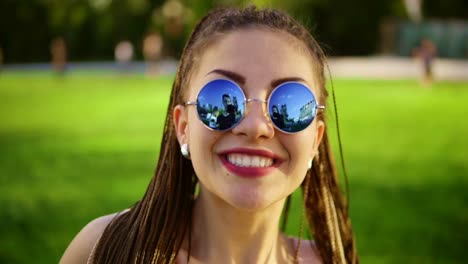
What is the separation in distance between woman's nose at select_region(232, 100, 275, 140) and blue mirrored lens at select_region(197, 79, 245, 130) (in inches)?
0.9

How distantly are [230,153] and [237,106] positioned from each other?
0.17 metres

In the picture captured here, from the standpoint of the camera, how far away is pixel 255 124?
208 cm

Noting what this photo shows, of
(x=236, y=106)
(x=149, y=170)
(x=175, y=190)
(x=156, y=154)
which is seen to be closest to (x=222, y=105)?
(x=236, y=106)

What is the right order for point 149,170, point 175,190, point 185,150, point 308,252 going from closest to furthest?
point 185,150 → point 175,190 → point 308,252 → point 149,170

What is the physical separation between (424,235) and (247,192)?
399cm

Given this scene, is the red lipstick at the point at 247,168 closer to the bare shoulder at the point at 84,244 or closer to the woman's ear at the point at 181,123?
the woman's ear at the point at 181,123

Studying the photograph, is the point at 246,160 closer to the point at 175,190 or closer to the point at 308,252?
the point at 175,190

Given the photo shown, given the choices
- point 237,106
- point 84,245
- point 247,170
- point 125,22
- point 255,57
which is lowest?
point 84,245

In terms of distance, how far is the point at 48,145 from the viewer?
988 cm

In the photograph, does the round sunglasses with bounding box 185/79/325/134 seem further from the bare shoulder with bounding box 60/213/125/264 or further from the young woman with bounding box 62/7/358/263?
the bare shoulder with bounding box 60/213/125/264

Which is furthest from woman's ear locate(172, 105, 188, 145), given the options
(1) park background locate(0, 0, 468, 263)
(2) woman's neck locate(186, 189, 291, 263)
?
(1) park background locate(0, 0, 468, 263)

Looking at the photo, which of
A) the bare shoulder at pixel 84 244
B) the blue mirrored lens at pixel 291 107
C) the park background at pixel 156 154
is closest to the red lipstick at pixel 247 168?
the blue mirrored lens at pixel 291 107

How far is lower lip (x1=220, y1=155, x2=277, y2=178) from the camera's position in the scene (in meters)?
2.08

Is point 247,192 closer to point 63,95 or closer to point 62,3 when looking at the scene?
point 63,95
